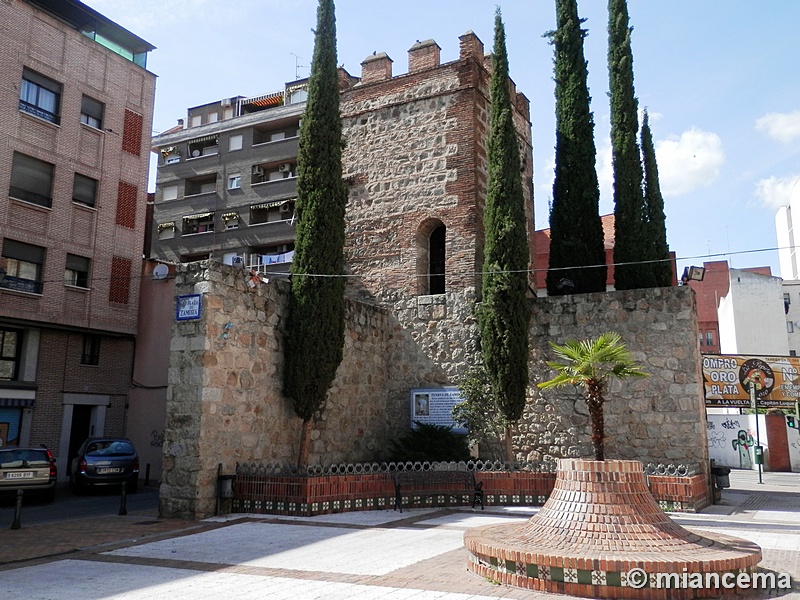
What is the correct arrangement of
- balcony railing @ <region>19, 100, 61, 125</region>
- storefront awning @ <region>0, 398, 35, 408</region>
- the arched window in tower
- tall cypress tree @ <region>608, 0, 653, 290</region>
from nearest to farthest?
1. tall cypress tree @ <region>608, 0, 653, 290</region>
2. the arched window in tower
3. storefront awning @ <region>0, 398, 35, 408</region>
4. balcony railing @ <region>19, 100, 61, 125</region>

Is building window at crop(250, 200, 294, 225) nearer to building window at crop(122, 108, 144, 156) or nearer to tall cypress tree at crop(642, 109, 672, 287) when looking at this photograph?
building window at crop(122, 108, 144, 156)

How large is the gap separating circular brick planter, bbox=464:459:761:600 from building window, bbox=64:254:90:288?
18312 millimetres

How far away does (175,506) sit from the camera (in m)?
10.9

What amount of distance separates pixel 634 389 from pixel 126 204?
18.2m

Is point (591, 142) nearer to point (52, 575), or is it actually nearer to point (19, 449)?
point (52, 575)

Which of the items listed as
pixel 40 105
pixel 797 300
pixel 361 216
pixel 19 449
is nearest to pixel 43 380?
pixel 19 449

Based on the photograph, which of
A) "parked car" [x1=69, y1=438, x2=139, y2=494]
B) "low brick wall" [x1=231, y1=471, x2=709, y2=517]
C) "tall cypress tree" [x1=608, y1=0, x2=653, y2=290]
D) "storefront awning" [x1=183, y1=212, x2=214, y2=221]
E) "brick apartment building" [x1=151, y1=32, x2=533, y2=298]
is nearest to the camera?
"low brick wall" [x1=231, y1=471, x2=709, y2=517]

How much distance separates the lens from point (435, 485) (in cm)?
1212

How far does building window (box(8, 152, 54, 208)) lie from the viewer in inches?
791

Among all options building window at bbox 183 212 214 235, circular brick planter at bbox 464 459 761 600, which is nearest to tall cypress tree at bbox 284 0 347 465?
circular brick planter at bbox 464 459 761 600

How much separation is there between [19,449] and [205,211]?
2291cm

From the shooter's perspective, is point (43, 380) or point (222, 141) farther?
point (222, 141)

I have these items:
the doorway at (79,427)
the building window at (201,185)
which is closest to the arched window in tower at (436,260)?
the doorway at (79,427)

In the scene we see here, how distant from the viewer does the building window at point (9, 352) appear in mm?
19656
